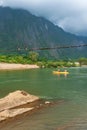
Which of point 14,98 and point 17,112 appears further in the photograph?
point 14,98

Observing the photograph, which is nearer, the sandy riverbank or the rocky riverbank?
the rocky riverbank

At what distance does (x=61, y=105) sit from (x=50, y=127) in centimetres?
1198

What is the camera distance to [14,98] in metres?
40.3

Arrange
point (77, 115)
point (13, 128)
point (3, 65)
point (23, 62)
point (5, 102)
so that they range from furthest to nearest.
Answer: point (23, 62) → point (3, 65) → point (5, 102) → point (77, 115) → point (13, 128)

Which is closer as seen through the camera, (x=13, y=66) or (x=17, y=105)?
(x=17, y=105)

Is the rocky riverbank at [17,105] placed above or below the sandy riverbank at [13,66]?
below

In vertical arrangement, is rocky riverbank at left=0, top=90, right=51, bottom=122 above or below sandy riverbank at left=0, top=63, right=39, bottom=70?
below

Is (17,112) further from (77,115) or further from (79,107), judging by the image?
(79,107)

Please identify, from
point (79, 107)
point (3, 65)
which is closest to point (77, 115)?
point (79, 107)

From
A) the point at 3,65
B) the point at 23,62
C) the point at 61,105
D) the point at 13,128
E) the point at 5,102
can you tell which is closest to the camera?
the point at 13,128

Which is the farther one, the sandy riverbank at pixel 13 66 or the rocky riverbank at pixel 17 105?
the sandy riverbank at pixel 13 66

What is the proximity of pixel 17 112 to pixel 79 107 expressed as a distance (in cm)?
860

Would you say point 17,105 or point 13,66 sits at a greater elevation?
point 13,66

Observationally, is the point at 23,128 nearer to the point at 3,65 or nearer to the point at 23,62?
the point at 3,65
